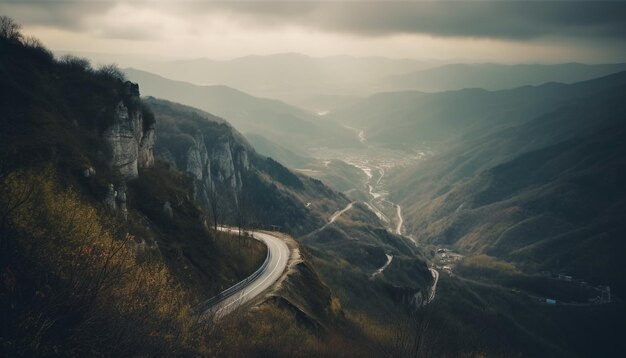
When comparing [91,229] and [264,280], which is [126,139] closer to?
[264,280]

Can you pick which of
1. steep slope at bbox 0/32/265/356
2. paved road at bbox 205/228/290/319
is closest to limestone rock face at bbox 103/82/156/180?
steep slope at bbox 0/32/265/356

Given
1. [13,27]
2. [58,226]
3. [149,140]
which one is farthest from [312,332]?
[13,27]

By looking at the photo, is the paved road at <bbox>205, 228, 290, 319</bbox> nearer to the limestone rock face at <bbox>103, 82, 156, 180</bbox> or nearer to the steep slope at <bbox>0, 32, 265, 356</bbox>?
the steep slope at <bbox>0, 32, 265, 356</bbox>

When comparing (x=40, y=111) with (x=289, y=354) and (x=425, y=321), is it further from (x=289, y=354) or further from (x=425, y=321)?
(x=425, y=321)

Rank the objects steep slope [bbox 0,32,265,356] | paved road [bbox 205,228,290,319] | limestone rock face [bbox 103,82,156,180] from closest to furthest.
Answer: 1. steep slope [bbox 0,32,265,356]
2. paved road [bbox 205,228,290,319]
3. limestone rock face [bbox 103,82,156,180]

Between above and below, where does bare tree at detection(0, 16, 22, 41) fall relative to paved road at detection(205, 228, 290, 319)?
above

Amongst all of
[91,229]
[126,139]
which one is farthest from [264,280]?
[91,229]
